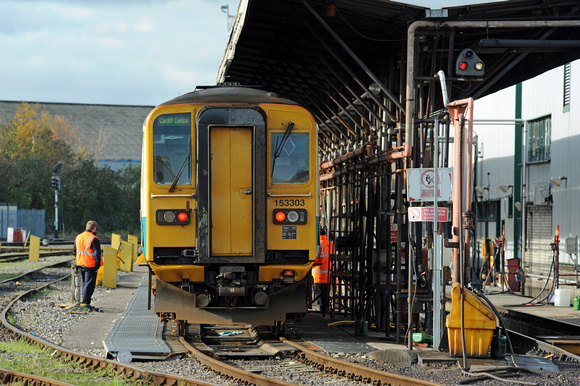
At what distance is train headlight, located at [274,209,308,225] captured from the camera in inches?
430

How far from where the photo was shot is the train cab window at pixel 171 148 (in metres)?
10.9

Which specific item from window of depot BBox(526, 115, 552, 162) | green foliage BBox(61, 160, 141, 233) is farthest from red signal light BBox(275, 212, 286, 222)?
green foliage BBox(61, 160, 141, 233)

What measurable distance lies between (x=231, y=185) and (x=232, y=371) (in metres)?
2.95

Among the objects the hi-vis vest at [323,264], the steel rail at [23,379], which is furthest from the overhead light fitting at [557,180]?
the steel rail at [23,379]

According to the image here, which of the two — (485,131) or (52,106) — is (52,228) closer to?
(52,106)

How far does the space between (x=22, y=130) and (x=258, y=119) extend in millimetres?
49256

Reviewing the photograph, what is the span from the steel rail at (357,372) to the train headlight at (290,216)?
1779mm

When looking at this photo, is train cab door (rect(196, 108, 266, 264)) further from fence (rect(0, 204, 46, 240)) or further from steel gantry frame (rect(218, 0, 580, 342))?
fence (rect(0, 204, 46, 240))

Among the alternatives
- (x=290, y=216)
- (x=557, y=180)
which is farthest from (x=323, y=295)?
(x=557, y=180)

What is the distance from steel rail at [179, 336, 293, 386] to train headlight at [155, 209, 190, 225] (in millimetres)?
1678

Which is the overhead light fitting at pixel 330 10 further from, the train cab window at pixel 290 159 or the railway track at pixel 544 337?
the railway track at pixel 544 337

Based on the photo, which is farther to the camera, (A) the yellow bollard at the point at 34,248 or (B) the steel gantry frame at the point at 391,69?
(A) the yellow bollard at the point at 34,248

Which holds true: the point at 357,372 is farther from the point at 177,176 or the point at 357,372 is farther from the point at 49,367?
the point at 177,176

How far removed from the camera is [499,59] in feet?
40.9
